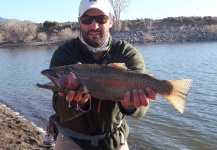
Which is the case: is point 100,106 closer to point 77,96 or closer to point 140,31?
point 77,96

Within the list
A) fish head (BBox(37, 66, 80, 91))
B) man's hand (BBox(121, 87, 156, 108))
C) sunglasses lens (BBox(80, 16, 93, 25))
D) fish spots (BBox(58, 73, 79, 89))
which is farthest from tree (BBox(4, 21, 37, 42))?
man's hand (BBox(121, 87, 156, 108))

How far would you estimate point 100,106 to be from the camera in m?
4.33

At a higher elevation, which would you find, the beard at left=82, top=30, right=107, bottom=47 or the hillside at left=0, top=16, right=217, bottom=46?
the beard at left=82, top=30, right=107, bottom=47

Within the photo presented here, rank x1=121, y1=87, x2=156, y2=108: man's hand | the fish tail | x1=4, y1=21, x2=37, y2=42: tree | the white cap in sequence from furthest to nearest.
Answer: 1. x1=4, y1=21, x2=37, y2=42: tree
2. the white cap
3. the fish tail
4. x1=121, y1=87, x2=156, y2=108: man's hand

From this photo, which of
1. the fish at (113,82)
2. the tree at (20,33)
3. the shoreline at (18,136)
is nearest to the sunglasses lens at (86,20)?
the fish at (113,82)

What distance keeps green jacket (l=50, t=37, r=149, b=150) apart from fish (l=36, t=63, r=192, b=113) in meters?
0.41

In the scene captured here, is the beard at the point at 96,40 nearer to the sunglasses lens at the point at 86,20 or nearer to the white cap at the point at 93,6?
the sunglasses lens at the point at 86,20

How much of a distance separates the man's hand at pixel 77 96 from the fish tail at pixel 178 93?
1.01 meters

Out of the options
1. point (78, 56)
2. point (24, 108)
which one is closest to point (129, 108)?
point (78, 56)

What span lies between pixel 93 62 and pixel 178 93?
1.37m

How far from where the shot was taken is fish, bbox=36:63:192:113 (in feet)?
12.6

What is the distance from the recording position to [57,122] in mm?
4805

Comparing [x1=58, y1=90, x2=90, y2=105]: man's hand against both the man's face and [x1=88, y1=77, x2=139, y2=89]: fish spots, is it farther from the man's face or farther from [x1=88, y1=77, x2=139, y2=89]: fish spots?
the man's face

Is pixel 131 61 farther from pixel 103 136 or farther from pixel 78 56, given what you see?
pixel 103 136
